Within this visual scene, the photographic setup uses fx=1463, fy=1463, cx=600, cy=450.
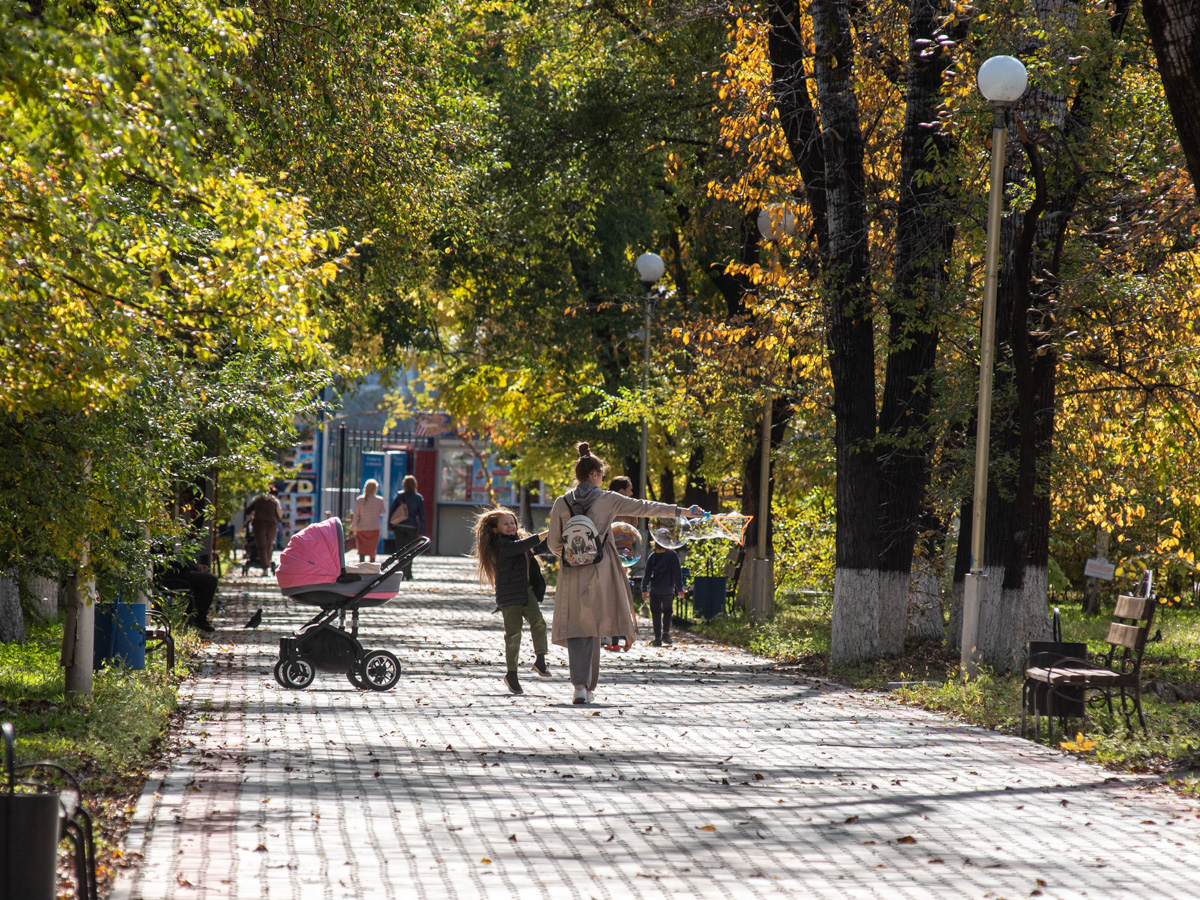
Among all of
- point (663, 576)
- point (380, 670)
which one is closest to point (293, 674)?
point (380, 670)

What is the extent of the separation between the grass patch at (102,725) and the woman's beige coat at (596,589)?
3.16 meters

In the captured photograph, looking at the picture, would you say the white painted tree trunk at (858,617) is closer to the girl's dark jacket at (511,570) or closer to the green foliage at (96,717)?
the girl's dark jacket at (511,570)

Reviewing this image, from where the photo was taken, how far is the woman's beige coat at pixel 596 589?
11.9 m

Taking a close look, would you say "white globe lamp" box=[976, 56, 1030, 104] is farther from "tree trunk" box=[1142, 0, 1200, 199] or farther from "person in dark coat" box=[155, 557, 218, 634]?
"person in dark coat" box=[155, 557, 218, 634]

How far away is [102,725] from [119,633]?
2.61m

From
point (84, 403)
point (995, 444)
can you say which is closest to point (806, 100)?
point (995, 444)

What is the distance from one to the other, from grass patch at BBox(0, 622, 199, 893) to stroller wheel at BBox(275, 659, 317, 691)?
33.7 inches

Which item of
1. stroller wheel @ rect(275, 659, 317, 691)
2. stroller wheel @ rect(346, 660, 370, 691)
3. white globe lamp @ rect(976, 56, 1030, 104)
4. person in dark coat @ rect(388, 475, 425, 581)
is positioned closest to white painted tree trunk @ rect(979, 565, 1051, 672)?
white globe lamp @ rect(976, 56, 1030, 104)

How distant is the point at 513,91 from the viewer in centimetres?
2441

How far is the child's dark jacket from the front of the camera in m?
18.0

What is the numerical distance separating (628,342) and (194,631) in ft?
44.6

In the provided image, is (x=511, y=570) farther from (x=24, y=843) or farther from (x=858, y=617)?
(x=24, y=843)

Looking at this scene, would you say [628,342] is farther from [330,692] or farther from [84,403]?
[84,403]

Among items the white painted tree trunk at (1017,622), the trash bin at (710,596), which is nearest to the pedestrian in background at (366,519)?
the trash bin at (710,596)
